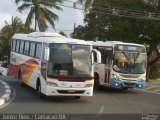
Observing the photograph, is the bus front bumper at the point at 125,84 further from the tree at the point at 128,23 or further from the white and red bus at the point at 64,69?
the tree at the point at 128,23

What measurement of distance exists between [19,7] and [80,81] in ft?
123

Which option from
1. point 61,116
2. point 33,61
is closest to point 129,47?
point 33,61

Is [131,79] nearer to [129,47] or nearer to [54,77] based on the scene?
[129,47]

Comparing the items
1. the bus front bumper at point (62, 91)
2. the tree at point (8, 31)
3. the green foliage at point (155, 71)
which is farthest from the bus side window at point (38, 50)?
the tree at point (8, 31)

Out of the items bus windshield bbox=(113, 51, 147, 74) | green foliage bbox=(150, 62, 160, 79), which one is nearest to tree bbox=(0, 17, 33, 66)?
green foliage bbox=(150, 62, 160, 79)

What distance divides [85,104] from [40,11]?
117ft

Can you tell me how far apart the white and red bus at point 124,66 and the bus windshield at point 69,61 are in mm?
4941

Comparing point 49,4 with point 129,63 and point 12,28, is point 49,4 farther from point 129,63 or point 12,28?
point 129,63

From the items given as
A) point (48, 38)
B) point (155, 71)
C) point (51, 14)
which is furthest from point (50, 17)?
point (48, 38)

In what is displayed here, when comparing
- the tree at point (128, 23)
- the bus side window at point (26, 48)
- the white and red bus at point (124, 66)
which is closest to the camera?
the bus side window at point (26, 48)

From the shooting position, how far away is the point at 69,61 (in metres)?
19.2

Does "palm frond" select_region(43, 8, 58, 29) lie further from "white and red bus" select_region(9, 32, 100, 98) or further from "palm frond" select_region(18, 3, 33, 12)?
"white and red bus" select_region(9, 32, 100, 98)

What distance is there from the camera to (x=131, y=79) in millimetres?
24359

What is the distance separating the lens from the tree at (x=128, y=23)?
4703 centimetres
